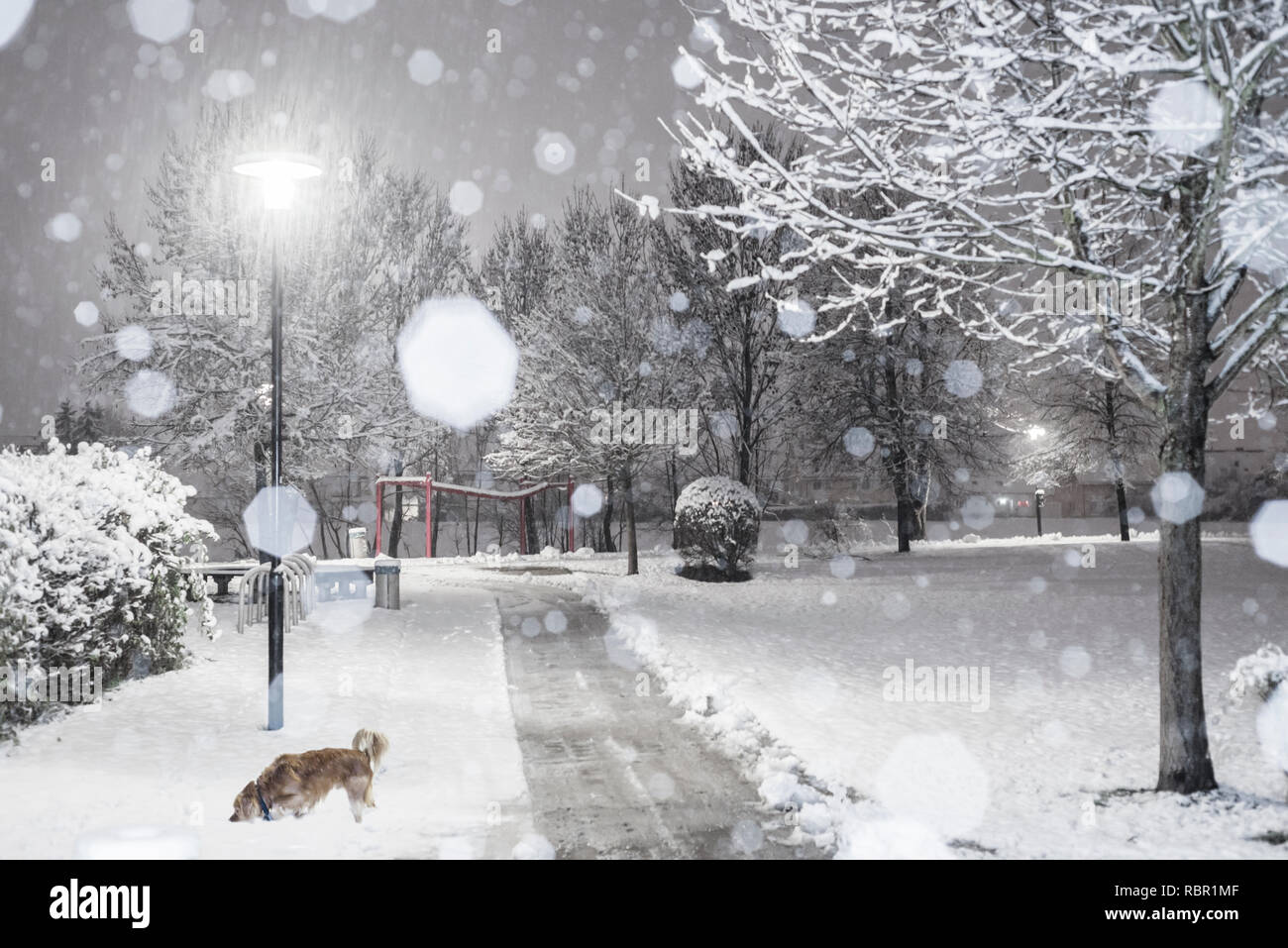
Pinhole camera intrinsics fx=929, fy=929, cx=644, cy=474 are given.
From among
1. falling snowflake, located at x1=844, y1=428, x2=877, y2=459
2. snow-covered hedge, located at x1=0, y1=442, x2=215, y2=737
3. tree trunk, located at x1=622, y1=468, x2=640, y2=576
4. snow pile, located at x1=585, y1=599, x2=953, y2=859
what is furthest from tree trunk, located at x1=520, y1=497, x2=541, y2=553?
snow pile, located at x1=585, y1=599, x2=953, y2=859

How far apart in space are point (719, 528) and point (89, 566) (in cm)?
1270

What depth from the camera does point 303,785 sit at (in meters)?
5.60

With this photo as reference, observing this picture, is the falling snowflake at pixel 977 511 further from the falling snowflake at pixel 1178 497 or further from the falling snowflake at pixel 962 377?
the falling snowflake at pixel 1178 497

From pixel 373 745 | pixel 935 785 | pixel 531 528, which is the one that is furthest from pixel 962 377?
pixel 373 745

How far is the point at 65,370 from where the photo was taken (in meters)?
21.1

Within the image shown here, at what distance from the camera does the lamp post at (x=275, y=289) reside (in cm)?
755

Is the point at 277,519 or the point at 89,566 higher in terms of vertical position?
the point at 277,519

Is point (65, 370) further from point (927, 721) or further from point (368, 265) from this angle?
point (927, 721)

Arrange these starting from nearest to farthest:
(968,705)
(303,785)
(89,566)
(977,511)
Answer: (303,785) → (89,566) → (968,705) → (977,511)

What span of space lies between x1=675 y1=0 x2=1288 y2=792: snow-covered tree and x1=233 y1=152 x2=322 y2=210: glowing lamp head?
3.55 m

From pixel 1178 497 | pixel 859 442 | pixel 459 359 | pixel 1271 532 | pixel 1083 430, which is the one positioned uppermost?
pixel 459 359

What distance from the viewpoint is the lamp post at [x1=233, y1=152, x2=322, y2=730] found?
7547mm

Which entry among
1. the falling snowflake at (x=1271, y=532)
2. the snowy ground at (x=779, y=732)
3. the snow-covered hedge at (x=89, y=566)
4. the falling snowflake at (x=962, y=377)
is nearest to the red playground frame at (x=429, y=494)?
the falling snowflake at (x=962, y=377)

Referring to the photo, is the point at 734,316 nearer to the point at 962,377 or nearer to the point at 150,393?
the point at 962,377
